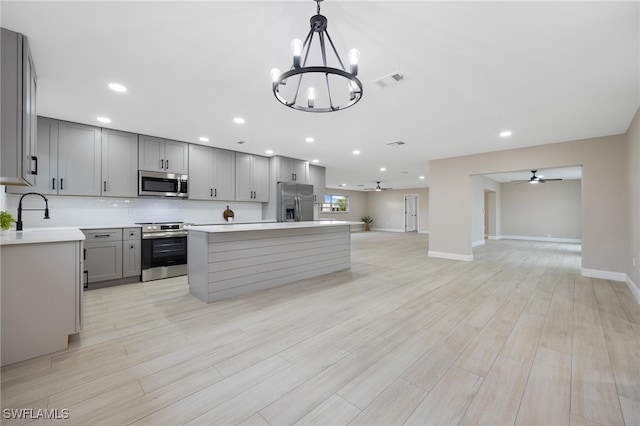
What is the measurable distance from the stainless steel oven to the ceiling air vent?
3.96 m

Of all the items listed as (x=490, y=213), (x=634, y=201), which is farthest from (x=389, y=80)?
(x=490, y=213)

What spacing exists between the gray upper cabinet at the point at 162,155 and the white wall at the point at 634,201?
A: 6.90 m

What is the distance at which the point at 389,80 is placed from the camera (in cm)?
269

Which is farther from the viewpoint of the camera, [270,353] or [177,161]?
[177,161]

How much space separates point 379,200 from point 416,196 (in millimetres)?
2130

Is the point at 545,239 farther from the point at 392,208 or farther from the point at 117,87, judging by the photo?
the point at 117,87

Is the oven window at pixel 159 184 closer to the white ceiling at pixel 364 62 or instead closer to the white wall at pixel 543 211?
the white ceiling at pixel 364 62

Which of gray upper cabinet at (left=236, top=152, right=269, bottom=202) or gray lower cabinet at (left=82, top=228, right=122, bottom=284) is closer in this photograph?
gray lower cabinet at (left=82, top=228, right=122, bottom=284)

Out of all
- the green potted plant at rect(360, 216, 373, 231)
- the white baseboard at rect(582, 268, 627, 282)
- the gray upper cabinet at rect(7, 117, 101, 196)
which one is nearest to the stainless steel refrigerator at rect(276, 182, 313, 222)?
the gray upper cabinet at rect(7, 117, 101, 196)

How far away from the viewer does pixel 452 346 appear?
86.7 inches

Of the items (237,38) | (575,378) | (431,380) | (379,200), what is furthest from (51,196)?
(379,200)

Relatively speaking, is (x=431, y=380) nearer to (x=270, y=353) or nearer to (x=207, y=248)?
(x=270, y=353)

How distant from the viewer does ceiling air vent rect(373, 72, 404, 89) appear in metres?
2.59

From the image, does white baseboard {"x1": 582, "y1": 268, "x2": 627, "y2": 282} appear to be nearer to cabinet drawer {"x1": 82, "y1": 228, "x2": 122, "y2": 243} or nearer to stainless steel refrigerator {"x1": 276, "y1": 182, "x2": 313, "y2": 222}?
stainless steel refrigerator {"x1": 276, "y1": 182, "x2": 313, "y2": 222}
